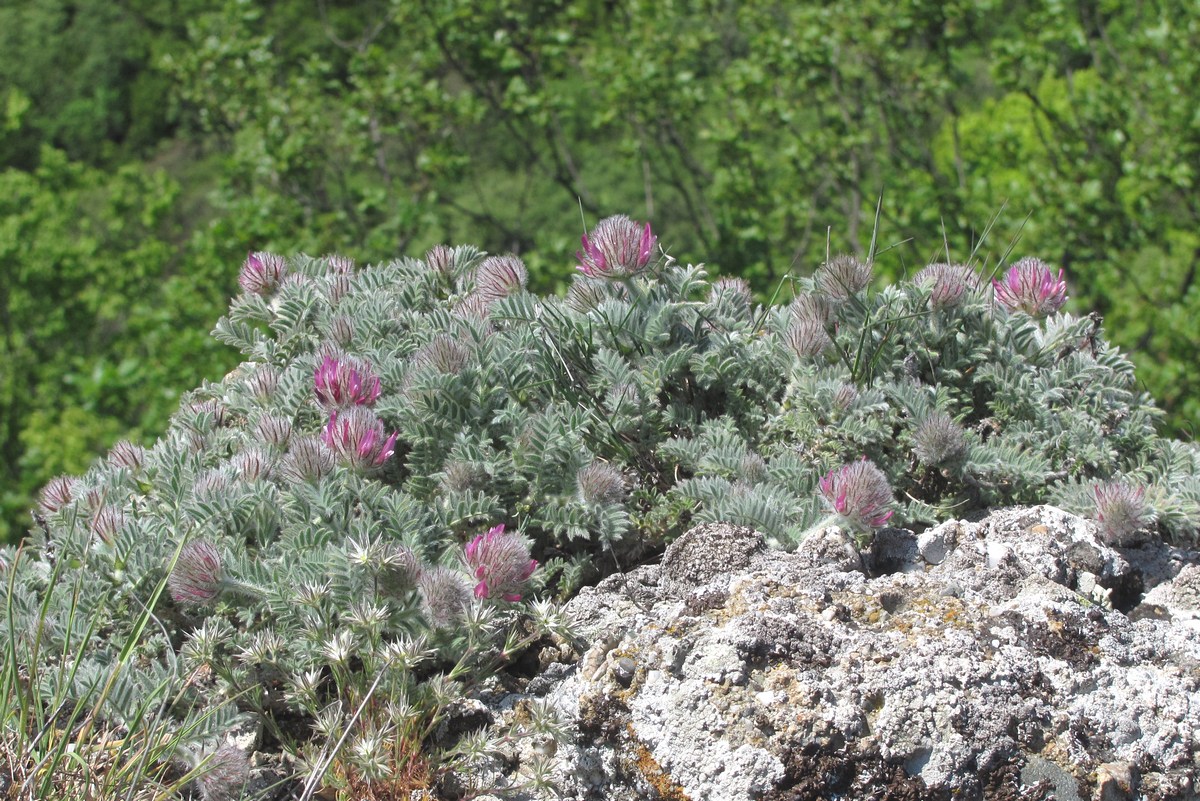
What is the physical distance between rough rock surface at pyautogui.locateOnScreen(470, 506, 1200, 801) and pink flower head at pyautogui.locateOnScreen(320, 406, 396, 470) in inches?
19.4

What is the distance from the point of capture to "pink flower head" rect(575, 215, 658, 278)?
2496 millimetres

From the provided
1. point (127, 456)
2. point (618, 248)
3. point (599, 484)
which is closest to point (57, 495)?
point (127, 456)

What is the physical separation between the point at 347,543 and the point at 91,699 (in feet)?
1.77

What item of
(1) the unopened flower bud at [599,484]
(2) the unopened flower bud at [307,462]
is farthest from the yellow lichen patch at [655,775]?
(2) the unopened flower bud at [307,462]

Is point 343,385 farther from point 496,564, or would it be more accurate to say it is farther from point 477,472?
point 496,564

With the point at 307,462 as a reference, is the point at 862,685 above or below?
below

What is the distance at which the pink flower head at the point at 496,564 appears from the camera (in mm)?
2066

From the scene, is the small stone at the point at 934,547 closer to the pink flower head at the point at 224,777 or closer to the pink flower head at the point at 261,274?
the pink flower head at the point at 224,777

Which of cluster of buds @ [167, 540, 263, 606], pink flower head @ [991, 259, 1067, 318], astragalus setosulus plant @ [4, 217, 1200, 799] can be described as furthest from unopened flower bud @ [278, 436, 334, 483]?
pink flower head @ [991, 259, 1067, 318]

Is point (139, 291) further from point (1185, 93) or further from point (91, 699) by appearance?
point (91, 699)

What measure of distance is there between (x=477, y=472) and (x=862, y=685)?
87cm

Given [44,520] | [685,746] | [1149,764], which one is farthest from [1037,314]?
[44,520]

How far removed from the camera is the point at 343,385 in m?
2.36

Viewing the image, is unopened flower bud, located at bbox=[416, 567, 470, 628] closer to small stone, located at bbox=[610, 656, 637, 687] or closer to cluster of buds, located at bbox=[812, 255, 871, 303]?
small stone, located at bbox=[610, 656, 637, 687]
